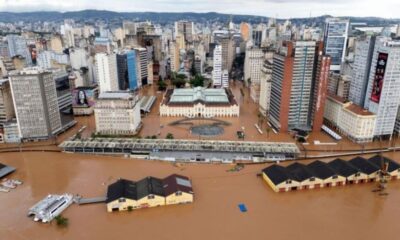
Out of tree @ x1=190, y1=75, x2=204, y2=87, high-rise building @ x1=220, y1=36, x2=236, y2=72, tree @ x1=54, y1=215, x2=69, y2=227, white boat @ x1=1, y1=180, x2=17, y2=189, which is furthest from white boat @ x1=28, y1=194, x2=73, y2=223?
high-rise building @ x1=220, y1=36, x2=236, y2=72

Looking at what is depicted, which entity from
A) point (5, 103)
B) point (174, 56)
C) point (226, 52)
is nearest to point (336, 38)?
point (226, 52)

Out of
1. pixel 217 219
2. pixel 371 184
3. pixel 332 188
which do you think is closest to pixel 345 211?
pixel 332 188

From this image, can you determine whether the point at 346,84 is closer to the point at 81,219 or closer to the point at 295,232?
the point at 295,232

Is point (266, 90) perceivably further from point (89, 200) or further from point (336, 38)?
point (336, 38)

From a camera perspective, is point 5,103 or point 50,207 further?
point 5,103

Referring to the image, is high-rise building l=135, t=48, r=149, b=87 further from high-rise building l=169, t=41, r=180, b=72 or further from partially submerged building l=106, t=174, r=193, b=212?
partially submerged building l=106, t=174, r=193, b=212

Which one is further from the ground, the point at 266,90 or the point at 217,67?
the point at 217,67
